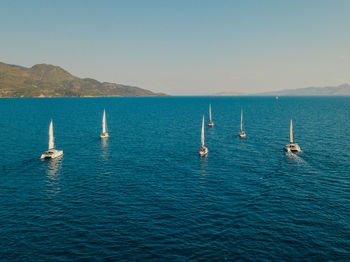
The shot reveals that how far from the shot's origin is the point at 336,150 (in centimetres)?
9925

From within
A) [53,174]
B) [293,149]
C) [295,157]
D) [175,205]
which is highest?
[293,149]

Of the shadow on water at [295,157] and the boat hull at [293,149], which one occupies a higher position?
the boat hull at [293,149]

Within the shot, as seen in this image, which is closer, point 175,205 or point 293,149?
point 175,205

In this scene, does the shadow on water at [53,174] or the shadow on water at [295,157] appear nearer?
the shadow on water at [53,174]

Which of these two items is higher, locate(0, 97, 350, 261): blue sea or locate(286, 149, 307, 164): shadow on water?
locate(286, 149, 307, 164): shadow on water

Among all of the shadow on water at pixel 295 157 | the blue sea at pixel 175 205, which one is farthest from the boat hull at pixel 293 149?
the blue sea at pixel 175 205

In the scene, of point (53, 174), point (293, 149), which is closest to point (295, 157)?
point (293, 149)

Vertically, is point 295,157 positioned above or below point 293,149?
below

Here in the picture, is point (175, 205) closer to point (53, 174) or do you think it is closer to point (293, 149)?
point (53, 174)

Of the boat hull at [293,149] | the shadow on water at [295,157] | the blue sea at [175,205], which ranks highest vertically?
the boat hull at [293,149]

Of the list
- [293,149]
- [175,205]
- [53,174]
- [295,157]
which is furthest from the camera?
[293,149]

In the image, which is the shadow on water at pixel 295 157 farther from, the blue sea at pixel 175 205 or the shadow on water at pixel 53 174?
the shadow on water at pixel 53 174

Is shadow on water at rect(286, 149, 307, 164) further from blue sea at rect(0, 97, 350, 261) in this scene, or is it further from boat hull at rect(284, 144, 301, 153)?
boat hull at rect(284, 144, 301, 153)

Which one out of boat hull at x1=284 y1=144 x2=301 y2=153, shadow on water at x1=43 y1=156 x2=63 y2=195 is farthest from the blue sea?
boat hull at x1=284 y1=144 x2=301 y2=153
